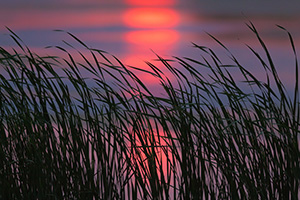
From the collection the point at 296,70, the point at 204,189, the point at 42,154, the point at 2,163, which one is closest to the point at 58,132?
the point at 42,154

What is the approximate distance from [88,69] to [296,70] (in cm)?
111

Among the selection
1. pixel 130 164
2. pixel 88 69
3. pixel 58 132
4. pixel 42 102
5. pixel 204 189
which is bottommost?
pixel 204 189

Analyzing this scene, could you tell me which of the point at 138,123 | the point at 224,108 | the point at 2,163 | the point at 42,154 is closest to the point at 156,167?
the point at 138,123

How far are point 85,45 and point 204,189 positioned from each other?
100 centimetres

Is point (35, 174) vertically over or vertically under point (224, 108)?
under

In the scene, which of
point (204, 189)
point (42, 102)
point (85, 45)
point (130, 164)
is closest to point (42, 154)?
point (42, 102)

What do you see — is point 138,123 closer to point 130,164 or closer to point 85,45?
point 130,164

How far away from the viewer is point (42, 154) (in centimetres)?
246

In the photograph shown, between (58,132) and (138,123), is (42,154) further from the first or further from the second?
(138,123)

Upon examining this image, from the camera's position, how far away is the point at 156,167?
240cm

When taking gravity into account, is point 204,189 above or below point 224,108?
below

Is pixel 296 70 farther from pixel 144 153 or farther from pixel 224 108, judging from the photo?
pixel 144 153

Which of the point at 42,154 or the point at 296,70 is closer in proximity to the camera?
the point at 296,70

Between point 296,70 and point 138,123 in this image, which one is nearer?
point 296,70
